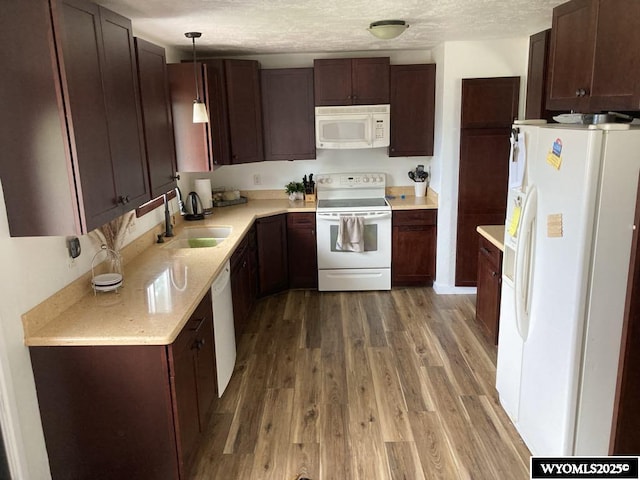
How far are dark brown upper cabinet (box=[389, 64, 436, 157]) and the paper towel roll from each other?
1807mm

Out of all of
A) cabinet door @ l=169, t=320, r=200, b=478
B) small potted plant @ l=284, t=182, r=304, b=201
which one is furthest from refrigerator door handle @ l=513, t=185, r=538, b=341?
small potted plant @ l=284, t=182, r=304, b=201

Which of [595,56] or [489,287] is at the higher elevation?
[595,56]

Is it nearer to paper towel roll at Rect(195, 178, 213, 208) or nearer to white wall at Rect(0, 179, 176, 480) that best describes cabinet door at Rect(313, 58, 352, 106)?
paper towel roll at Rect(195, 178, 213, 208)

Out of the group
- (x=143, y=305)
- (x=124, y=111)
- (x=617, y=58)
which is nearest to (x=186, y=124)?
(x=124, y=111)

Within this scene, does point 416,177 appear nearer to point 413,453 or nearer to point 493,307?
point 493,307

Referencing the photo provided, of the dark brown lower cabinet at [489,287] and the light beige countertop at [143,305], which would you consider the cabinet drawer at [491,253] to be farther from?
the light beige countertop at [143,305]

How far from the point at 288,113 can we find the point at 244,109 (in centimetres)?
47

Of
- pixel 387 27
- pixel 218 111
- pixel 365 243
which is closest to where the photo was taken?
pixel 387 27

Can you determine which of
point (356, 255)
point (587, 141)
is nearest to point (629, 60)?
point (587, 141)

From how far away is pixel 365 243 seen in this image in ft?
15.8

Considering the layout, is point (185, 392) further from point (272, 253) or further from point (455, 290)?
point (455, 290)

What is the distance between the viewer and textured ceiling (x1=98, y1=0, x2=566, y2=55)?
2.64m

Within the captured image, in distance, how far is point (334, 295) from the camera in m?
4.92

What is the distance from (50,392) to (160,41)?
9.13 feet
